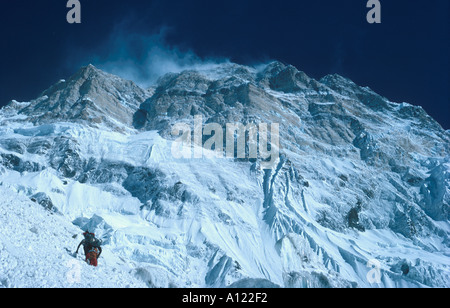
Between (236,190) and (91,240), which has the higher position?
(236,190)

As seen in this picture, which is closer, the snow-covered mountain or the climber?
the climber

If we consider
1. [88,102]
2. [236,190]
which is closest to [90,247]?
[236,190]

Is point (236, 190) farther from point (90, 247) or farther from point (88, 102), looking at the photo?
point (90, 247)

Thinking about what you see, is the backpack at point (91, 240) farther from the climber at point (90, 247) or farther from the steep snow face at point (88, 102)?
the steep snow face at point (88, 102)

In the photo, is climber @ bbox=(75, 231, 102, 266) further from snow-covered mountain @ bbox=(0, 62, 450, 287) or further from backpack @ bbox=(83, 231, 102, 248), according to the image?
snow-covered mountain @ bbox=(0, 62, 450, 287)

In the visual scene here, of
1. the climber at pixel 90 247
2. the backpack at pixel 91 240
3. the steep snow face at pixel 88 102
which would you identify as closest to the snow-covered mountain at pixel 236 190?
the steep snow face at pixel 88 102

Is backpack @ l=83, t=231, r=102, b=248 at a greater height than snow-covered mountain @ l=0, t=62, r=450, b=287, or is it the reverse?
snow-covered mountain @ l=0, t=62, r=450, b=287

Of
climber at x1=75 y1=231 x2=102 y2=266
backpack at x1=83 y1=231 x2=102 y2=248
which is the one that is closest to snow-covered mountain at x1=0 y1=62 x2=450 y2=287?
climber at x1=75 y1=231 x2=102 y2=266

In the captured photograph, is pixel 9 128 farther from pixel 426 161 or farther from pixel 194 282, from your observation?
pixel 426 161

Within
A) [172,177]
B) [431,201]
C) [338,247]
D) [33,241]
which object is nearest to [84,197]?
[172,177]
